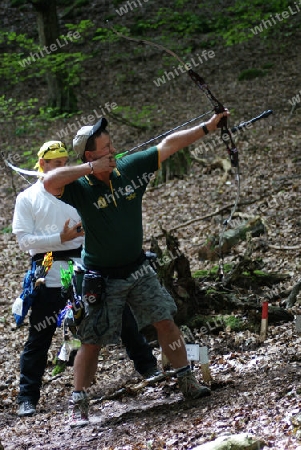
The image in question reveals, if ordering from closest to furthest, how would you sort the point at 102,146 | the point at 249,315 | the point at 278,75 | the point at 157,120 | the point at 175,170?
the point at 102,146, the point at 249,315, the point at 175,170, the point at 157,120, the point at 278,75

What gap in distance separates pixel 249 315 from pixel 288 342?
0.80 metres

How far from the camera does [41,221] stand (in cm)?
518

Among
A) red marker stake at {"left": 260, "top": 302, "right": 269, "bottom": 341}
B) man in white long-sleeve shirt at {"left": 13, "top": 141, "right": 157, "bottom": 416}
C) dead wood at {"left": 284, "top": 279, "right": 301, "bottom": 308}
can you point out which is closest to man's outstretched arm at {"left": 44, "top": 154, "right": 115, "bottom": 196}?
man in white long-sleeve shirt at {"left": 13, "top": 141, "right": 157, "bottom": 416}

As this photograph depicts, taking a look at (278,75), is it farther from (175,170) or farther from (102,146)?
(102,146)

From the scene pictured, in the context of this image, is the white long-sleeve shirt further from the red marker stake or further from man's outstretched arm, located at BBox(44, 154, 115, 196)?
the red marker stake

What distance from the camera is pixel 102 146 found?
167 inches

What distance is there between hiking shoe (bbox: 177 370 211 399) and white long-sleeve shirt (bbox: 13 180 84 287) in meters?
1.32

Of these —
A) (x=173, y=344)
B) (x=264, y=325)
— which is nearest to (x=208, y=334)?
(x=264, y=325)

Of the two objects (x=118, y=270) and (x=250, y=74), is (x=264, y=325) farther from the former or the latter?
(x=250, y=74)

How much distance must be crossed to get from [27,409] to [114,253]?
1615 mm

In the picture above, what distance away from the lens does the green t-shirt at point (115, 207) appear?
13.9 ft

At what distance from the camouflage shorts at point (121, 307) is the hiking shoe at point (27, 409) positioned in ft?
3.39

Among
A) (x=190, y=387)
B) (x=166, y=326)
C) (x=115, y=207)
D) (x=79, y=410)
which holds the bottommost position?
(x=190, y=387)

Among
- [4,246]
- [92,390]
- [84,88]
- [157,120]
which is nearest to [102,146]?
[92,390]
